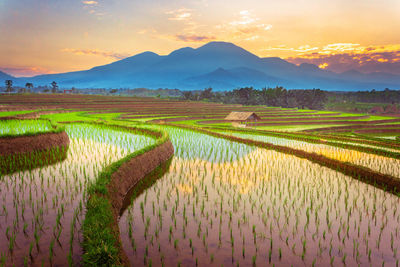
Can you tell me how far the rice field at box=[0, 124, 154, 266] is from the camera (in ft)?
13.2

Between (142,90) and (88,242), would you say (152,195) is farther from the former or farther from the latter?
(142,90)

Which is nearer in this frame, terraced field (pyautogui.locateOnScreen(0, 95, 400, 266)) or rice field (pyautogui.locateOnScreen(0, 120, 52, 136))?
terraced field (pyautogui.locateOnScreen(0, 95, 400, 266))

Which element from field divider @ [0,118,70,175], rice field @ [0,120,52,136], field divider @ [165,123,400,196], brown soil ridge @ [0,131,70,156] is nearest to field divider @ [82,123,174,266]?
field divider @ [0,118,70,175]

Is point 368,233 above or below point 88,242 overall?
below

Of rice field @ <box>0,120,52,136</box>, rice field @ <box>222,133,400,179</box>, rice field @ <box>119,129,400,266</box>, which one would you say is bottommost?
rice field @ <box>119,129,400,266</box>

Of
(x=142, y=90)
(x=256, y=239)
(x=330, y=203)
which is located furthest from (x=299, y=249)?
(x=142, y=90)

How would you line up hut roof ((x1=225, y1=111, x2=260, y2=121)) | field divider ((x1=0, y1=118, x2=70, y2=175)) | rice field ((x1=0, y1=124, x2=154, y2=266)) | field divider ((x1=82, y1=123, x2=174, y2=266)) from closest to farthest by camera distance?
field divider ((x1=82, y1=123, x2=174, y2=266)) < rice field ((x1=0, y1=124, x2=154, y2=266)) < field divider ((x1=0, y1=118, x2=70, y2=175)) < hut roof ((x1=225, y1=111, x2=260, y2=121))

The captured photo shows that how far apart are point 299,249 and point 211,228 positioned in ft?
5.30

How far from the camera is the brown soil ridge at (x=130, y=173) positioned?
5.96 m

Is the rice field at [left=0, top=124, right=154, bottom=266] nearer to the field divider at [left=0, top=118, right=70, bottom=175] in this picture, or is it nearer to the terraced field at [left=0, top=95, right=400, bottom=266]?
the terraced field at [left=0, top=95, right=400, bottom=266]

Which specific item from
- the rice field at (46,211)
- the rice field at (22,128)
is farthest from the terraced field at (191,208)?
the rice field at (22,128)

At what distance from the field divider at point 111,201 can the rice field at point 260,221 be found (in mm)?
462

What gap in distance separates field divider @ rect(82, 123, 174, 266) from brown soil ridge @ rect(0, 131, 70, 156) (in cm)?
452

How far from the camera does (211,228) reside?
521cm
